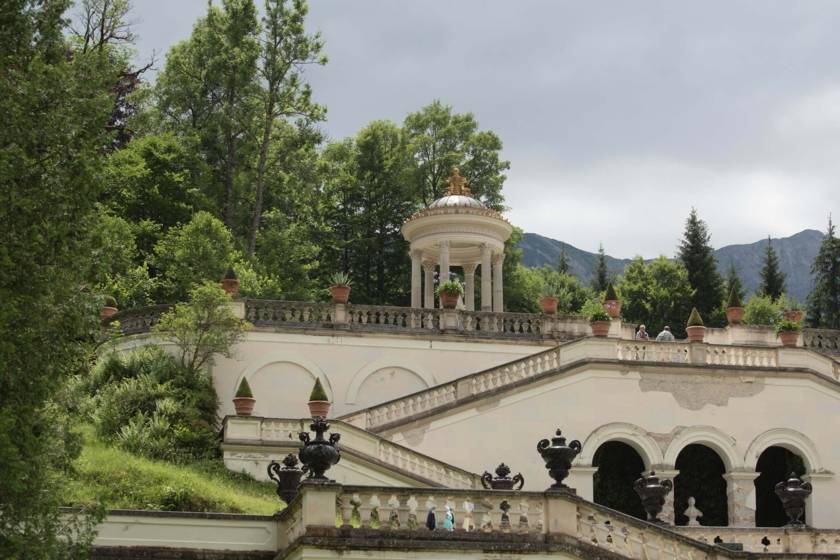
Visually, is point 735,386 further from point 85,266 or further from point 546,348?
point 85,266

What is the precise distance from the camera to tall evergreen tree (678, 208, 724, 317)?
235 feet

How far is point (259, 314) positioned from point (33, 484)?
1962 cm

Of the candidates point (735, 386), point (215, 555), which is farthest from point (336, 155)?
point (215, 555)

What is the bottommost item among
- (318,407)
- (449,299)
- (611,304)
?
(318,407)

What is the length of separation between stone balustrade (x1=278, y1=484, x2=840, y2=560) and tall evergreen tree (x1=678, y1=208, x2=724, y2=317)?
50.1 meters

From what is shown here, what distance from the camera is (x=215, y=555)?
21.2m

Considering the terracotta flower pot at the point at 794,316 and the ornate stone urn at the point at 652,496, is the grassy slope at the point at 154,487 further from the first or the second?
the terracotta flower pot at the point at 794,316

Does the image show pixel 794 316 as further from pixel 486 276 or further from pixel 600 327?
pixel 486 276

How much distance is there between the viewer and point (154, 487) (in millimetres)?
25156

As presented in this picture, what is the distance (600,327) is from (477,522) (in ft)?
53.0

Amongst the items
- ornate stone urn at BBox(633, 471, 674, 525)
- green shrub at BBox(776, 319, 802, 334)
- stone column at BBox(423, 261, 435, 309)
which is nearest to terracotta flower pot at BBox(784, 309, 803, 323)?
green shrub at BBox(776, 319, 802, 334)

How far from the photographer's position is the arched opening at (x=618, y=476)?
35062mm

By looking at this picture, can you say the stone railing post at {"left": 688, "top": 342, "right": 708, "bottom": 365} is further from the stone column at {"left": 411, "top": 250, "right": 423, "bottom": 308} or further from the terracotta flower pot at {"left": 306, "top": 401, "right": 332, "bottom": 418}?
the terracotta flower pot at {"left": 306, "top": 401, "right": 332, "bottom": 418}

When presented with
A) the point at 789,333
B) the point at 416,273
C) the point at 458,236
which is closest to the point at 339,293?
the point at 458,236
